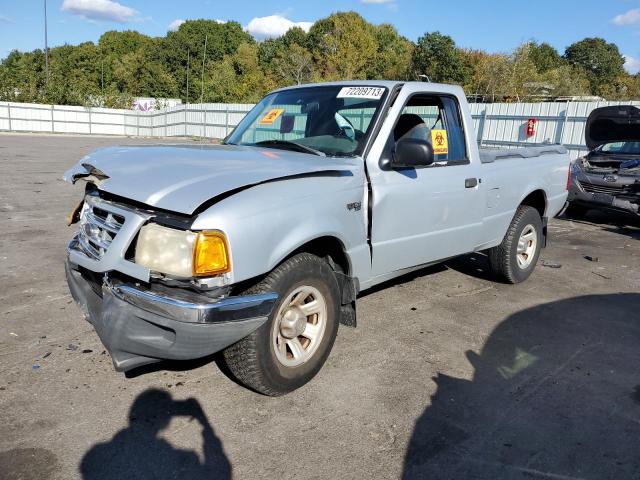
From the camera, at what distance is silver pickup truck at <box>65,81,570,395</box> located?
8.75 ft

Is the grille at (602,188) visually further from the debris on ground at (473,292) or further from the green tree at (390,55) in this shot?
the green tree at (390,55)

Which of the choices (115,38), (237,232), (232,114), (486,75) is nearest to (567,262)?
(237,232)

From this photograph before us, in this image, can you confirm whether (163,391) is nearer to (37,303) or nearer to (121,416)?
(121,416)

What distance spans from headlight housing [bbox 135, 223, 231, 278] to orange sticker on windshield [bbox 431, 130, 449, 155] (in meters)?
2.38

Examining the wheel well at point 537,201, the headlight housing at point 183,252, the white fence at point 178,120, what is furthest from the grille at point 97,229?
the white fence at point 178,120

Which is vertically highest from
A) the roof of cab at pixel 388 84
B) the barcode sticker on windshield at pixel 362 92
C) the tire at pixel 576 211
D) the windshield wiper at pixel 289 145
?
the roof of cab at pixel 388 84

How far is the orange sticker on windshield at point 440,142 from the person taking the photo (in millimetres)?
4383

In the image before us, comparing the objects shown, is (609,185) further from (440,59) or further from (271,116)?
(440,59)

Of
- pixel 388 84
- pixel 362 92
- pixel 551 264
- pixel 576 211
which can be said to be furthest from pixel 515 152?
pixel 576 211

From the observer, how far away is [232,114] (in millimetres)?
30156

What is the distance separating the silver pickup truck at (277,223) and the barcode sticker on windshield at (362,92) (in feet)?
0.04

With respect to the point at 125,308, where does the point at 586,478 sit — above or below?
below

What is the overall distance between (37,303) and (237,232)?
2798 millimetres

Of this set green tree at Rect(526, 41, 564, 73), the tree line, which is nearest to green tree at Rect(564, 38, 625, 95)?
the tree line
